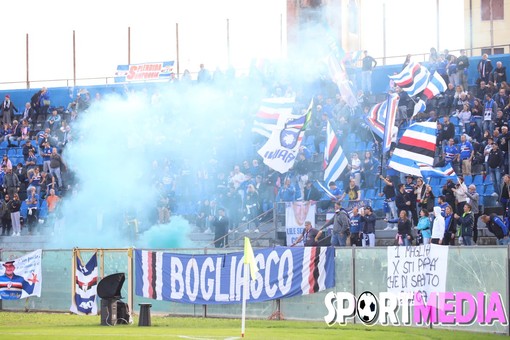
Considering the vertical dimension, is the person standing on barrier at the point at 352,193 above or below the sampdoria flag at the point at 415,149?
below

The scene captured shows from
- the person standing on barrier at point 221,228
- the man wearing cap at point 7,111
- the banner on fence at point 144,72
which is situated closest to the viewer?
the person standing on barrier at point 221,228

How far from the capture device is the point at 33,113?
4325cm

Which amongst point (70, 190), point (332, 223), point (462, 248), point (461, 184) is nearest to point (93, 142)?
point (70, 190)

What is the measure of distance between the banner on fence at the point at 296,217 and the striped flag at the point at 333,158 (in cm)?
176

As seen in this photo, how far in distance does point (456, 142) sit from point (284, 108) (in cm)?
Answer: 652

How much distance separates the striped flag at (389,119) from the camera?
101 ft

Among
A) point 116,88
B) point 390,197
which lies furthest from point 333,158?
point 116,88

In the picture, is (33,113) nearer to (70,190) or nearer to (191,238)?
→ (70,190)

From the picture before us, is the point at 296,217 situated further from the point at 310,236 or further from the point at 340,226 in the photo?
the point at 310,236

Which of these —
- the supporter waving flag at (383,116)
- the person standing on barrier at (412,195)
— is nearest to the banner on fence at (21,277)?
the person standing on barrier at (412,195)

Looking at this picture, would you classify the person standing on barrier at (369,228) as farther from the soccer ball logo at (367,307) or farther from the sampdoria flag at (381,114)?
the soccer ball logo at (367,307)

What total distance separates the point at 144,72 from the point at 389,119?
17565 mm

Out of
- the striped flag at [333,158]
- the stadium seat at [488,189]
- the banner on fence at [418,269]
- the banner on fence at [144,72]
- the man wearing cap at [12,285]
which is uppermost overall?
the banner on fence at [144,72]

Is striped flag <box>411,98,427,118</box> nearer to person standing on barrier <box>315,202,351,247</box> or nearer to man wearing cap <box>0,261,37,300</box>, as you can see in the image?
person standing on barrier <box>315,202,351,247</box>
